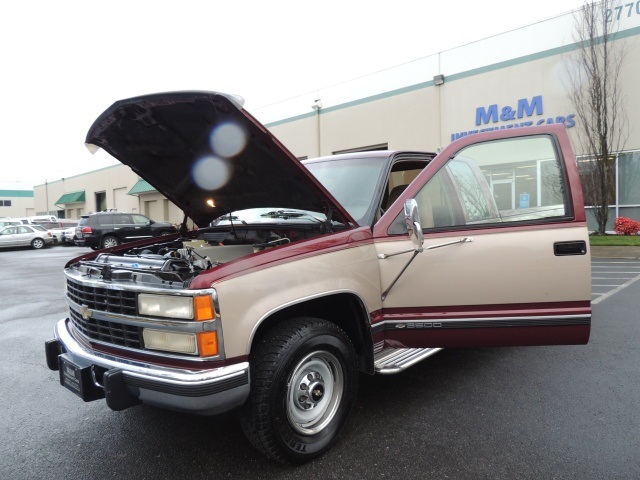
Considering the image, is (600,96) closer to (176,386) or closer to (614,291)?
(614,291)

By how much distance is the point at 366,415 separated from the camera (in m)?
3.21

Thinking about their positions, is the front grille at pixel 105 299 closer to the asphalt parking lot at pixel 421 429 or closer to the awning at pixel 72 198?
the asphalt parking lot at pixel 421 429

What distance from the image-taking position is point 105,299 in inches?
103

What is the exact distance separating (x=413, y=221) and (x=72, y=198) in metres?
50.8

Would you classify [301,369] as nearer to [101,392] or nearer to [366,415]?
[366,415]

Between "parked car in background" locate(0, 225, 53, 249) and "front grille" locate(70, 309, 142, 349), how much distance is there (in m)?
26.6

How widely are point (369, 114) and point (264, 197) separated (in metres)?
18.8

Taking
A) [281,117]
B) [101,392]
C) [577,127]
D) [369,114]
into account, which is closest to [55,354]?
[101,392]

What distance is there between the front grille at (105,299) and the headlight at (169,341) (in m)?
0.16

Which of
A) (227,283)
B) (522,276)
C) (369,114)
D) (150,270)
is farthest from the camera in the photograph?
(369,114)

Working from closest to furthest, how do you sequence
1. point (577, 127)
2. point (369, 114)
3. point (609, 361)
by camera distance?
point (609, 361)
point (577, 127)
point (369, 114)

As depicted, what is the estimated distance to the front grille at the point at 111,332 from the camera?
249 cm

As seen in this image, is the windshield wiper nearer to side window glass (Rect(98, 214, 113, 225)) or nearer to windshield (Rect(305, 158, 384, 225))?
windshield (Rect(305, 158, 384, 225))

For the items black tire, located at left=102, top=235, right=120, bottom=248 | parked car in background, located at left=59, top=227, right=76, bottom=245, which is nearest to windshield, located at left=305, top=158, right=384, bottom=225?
black tire, located at left=102, top=235, right=120, bottom=248
